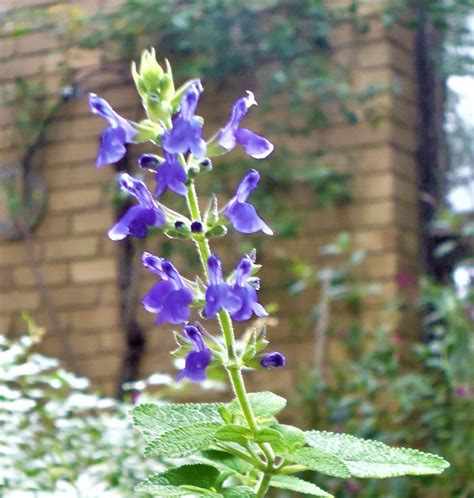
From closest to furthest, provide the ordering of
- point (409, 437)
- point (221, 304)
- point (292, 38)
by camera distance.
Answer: point (221, 304), point (409, 437), point (292, 38)

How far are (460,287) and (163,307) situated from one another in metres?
2.55

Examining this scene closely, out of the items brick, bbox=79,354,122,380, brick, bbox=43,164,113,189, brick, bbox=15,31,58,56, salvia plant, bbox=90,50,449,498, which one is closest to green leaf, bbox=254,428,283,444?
salvia plant, bbox=90,50,449,498

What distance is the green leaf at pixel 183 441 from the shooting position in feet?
2.53

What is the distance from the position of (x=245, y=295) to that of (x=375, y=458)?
0.53ft

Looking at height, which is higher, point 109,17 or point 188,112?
point 109,17

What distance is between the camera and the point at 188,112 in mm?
824

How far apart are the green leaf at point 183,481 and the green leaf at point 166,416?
39 millimetres

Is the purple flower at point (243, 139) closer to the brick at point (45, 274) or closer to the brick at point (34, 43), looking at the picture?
the brick at point (45, 274)

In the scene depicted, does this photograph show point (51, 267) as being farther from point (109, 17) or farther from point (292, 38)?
point (292, 38)

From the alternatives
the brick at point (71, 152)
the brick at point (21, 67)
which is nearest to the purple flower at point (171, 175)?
the brick at point (71, 152)

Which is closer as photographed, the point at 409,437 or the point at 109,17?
the point at 409,437

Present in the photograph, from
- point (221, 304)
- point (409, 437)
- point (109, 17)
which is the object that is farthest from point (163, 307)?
point (109, 17)

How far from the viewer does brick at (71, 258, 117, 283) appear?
12.2 ft

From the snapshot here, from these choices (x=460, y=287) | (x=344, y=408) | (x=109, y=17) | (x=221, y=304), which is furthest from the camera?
(x=109, y=17)
